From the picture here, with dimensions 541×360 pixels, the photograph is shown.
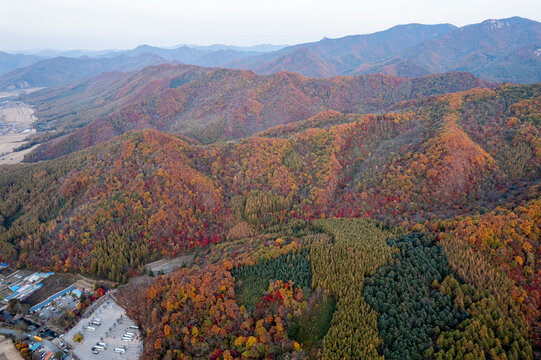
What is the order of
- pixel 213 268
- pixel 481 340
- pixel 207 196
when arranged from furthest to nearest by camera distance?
pixel 207 196 < pixel 213 268 < pixel 481 340

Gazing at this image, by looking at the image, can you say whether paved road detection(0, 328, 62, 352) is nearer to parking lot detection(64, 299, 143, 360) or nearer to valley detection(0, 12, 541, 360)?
valley detection(0, 12, 541, 360)

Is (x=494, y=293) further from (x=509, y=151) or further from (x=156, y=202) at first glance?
(x=156, y=202)

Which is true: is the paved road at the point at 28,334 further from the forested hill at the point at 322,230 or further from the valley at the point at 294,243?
the forested hill at the point at 322,230

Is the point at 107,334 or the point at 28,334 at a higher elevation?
the point at 107,334

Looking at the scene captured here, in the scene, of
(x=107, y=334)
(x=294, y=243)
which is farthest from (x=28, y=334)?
(x=294, y=243)

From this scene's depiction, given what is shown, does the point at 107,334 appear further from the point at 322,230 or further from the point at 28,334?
the point at 322,230

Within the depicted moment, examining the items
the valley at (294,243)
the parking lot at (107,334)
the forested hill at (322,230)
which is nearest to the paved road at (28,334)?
the valley at (294,243)

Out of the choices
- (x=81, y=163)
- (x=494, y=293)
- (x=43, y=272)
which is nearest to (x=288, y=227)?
(x=494, y=293)

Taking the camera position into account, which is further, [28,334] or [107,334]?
[28,334]
